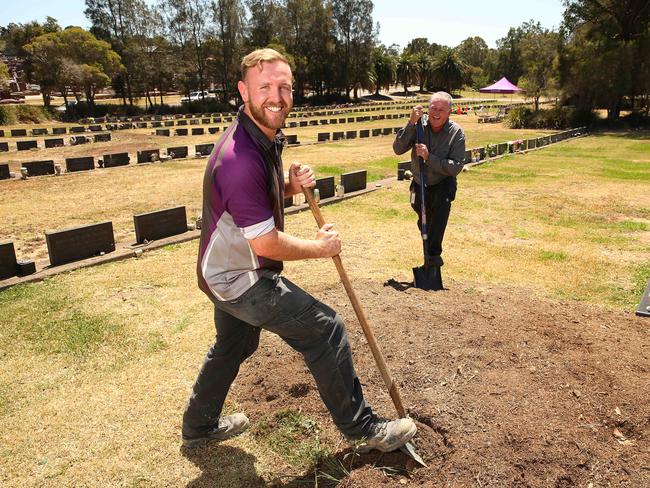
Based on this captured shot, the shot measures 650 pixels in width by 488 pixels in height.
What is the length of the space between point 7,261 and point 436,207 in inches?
232

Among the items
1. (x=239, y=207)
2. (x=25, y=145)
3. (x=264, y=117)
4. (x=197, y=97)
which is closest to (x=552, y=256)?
(x=264, y=117)

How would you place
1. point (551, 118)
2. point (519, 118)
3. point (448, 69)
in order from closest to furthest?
point (551, 118), point (519, 118), point (448, 69)

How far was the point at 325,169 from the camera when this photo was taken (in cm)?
1741

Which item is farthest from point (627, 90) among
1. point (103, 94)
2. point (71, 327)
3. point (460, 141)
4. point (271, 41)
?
point (103, 94)

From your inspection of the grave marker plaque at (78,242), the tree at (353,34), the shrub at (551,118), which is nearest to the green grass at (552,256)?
the grave marker plaque at (78,242)

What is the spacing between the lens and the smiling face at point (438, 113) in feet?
18.7

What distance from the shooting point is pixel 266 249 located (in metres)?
2.59

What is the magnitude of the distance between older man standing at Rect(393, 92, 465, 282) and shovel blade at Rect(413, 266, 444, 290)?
3.2 inches

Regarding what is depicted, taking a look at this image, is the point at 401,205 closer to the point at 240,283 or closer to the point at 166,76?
the point at 240,283

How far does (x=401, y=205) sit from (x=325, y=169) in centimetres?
608

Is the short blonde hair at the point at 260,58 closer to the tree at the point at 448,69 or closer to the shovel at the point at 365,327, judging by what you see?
the shovel at the point at 365,327

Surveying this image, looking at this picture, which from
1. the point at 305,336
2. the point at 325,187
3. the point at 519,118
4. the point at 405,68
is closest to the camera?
the point at 305,336

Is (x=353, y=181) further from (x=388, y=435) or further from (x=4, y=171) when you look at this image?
(x=4, y=171)

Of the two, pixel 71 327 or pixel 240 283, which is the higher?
pixel 240 283
